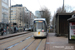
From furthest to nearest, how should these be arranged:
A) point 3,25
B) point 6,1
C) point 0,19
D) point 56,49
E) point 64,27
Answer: point 6,1, point 0,19, point 3,25, point 64,27, point 56,49

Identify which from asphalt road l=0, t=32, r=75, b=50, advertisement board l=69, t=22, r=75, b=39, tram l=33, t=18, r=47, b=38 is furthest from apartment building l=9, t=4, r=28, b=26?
advertisement board l=69, t=22, r=75, b=39

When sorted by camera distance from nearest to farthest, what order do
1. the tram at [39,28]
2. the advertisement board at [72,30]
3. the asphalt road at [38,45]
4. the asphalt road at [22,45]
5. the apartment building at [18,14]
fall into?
1. the asphalt road at [38,45]
2. the asphalt road at [22,45]
3. the advertisement board at [72,30]
4. the tram at [39,28]
5. the apartment building at [18,14]

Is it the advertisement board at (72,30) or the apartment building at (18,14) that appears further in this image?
the apartment building at (18,14)

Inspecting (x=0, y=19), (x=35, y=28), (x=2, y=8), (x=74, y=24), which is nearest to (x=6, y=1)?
(x=2, y=8)

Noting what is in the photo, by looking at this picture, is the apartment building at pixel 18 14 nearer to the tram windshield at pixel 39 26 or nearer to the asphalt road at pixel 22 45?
the tram windshield at pixel 39 26

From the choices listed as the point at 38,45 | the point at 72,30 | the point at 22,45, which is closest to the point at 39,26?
the point at 38,45

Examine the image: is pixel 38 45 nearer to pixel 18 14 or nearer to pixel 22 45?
pixel 22 45

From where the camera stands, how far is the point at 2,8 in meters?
46.6

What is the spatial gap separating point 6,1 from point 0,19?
34.0ft

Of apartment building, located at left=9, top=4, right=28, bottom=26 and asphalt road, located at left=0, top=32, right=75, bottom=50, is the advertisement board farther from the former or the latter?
apartment building, located at left=9, top=4, right=28, bottom=26

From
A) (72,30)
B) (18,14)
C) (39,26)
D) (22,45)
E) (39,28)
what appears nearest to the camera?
(72,30)


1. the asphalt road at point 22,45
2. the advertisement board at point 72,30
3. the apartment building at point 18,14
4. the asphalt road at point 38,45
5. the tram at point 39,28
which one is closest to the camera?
the asphalt road at point 38,45

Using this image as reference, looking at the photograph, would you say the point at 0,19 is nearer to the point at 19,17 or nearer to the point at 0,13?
the point at 0,13

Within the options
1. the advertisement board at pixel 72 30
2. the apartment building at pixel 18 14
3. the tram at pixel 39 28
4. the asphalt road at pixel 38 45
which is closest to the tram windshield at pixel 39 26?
the tram at pixel 39 28
